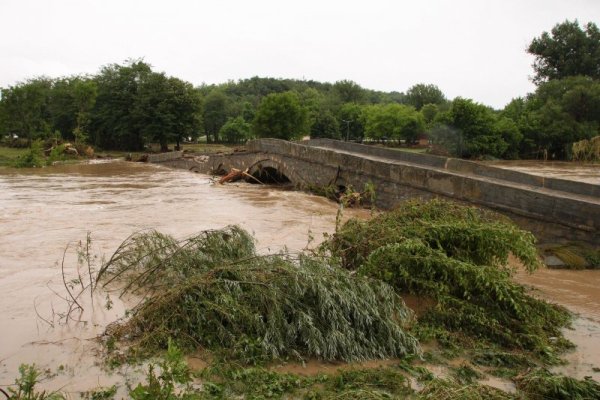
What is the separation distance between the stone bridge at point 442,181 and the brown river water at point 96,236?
1158 mm

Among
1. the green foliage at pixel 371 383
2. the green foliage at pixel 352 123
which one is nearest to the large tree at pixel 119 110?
the green foliage at pixel 352 123

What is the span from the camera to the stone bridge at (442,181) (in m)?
10.4

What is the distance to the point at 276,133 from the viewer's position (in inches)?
2120

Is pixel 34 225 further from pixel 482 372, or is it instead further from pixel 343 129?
pixel 343 129

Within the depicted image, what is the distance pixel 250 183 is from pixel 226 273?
19059mm

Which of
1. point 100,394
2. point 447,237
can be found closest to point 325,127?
point 447,237

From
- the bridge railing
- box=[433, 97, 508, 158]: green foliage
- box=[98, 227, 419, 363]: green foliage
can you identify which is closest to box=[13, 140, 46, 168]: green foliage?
the bridge railing

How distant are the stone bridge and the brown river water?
45.6 inches

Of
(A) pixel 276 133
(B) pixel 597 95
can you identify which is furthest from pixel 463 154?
(A) pixel 276 133

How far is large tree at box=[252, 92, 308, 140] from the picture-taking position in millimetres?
53906

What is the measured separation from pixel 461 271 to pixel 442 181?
7509mm

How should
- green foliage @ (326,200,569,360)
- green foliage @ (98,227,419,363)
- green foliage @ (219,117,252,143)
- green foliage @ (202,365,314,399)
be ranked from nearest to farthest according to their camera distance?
green foliage @ (202,365,314,399) < green foliage @ (98,227,419,363) < green foliage @ (326,200,569,360) < green foliage @ (219,117,252,143)

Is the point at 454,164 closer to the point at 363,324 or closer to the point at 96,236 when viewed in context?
the point at 96,236

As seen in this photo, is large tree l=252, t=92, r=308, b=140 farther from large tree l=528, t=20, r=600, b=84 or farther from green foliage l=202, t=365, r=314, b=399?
green foliage l=202, t=365, r=314, b=399
